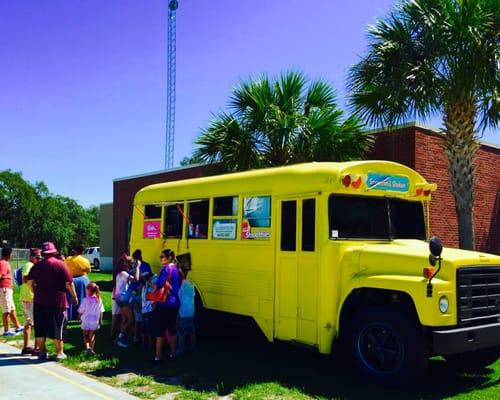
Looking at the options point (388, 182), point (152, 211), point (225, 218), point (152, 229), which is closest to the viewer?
point (388, 182)

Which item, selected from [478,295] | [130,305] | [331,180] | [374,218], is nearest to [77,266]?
[130,305]

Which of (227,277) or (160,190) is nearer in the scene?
(227,277)

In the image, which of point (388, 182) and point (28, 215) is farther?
point (28, 215)

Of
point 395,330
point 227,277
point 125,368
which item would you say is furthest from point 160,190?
point 395,330

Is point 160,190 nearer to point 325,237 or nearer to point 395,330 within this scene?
point 325,237

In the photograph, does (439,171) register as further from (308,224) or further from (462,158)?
(308,224)

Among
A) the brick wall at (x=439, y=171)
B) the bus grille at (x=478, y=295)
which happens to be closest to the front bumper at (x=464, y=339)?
the bus grille at (x=478, y=295)

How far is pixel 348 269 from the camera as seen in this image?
23.4 feet

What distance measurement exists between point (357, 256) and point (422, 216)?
1715 mm

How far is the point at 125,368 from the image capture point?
25.8 feet

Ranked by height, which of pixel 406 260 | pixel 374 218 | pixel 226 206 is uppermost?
pixel 226 206

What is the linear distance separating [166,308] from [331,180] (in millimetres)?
3063

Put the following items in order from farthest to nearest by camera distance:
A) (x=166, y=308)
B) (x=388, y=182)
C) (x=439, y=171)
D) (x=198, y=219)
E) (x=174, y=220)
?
1. (x=439, y=171)
2. (x=174, y=220)
3. (x=198, y=219)
4. (x=166, y=308)
5. (x=388, y=182)

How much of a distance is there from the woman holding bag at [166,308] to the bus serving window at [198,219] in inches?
47.4
